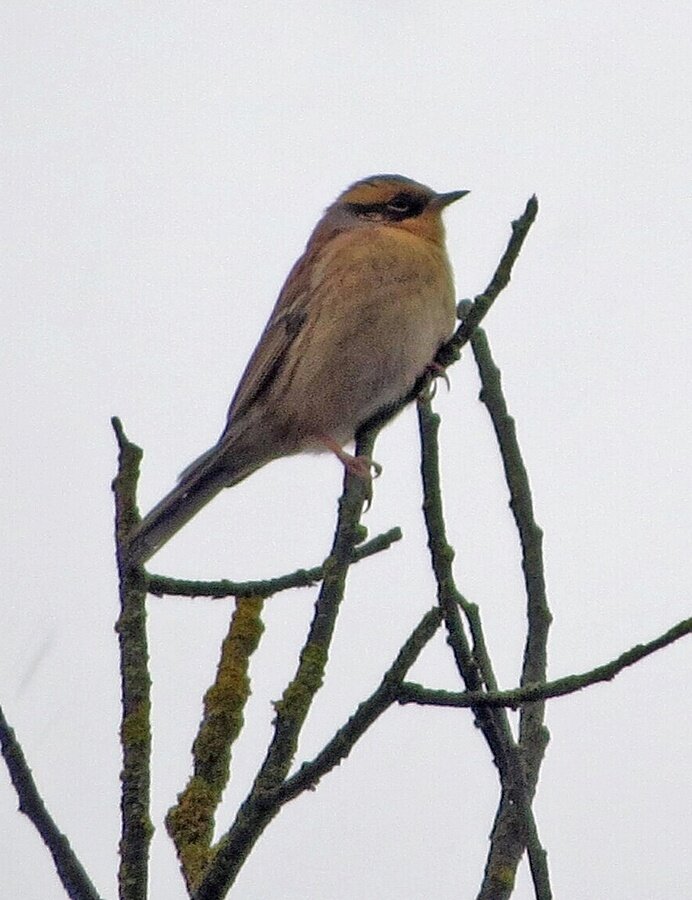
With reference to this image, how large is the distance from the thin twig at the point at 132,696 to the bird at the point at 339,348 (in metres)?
2.54

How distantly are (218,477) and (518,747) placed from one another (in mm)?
3058

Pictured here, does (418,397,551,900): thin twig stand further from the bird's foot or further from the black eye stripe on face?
the black eye stripe on face

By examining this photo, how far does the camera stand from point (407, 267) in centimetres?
606

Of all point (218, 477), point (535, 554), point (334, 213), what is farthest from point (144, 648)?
point (334, 213)

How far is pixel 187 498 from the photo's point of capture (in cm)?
552

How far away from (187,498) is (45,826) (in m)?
3.04

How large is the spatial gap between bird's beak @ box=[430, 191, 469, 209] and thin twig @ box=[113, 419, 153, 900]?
3861mm

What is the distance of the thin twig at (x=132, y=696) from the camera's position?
2.59 meters

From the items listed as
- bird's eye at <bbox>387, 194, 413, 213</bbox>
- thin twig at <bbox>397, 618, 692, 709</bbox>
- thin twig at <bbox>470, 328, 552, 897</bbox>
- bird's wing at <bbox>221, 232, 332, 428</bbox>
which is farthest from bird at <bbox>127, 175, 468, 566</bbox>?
thin twig at <bbox>397, 618, 692, 709</bbox>

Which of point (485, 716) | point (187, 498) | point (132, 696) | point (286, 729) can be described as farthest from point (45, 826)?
point (187, 498)

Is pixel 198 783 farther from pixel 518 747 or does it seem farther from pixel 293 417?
pixel 293 417

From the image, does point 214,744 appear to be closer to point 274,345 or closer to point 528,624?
point 528,624

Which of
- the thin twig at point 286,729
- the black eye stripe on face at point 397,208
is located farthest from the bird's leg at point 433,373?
the thin twig at point 286,729

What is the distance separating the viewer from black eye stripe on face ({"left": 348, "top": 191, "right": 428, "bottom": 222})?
6.61 metres
